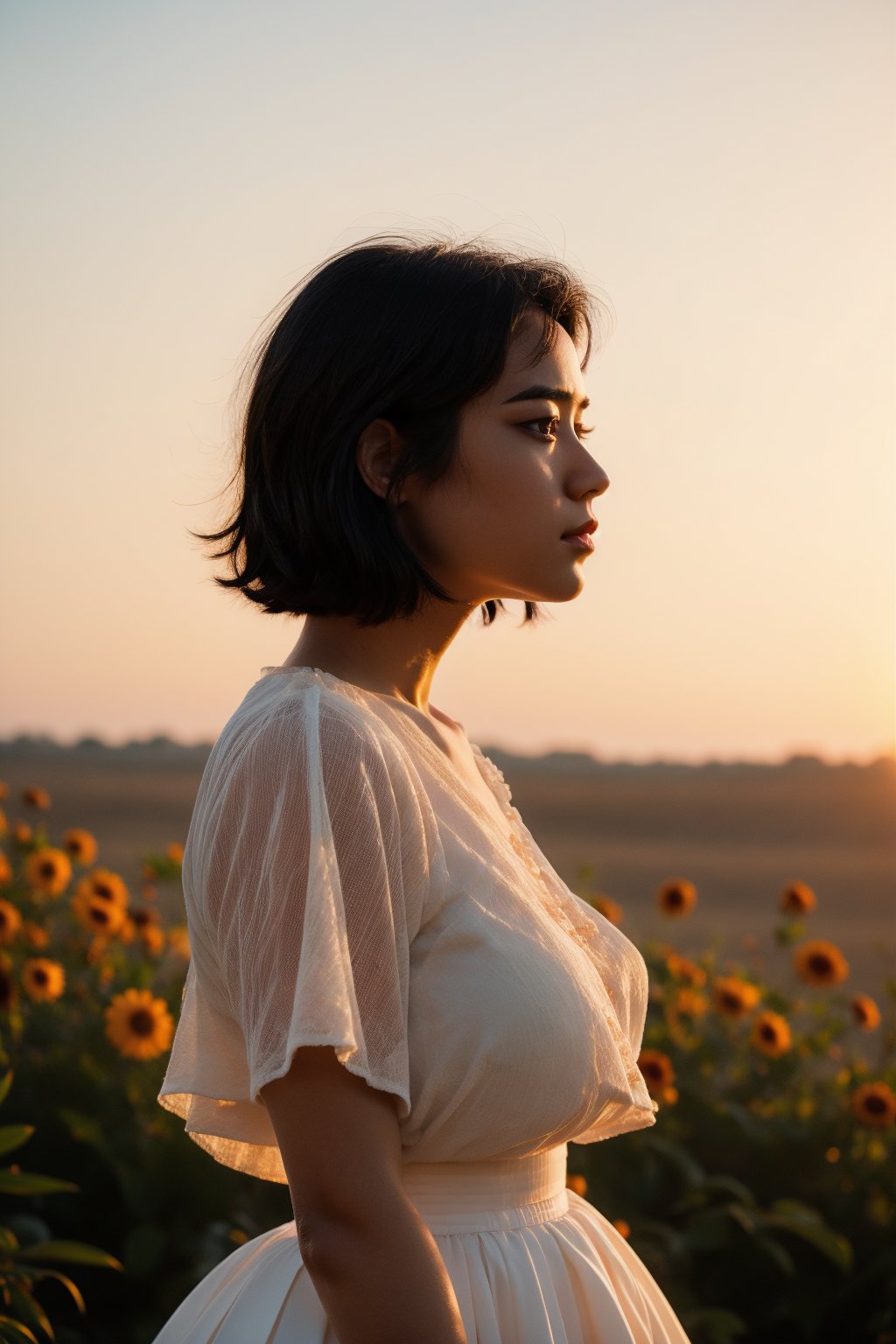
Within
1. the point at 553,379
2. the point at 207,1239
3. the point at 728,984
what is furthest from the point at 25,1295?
the point at 728,984

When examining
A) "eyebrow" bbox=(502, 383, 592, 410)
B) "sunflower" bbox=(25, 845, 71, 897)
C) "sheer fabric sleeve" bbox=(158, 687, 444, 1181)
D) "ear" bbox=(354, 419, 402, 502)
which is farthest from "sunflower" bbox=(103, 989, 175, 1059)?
"eyebrow" bbox=(502, 383, 592, 410)

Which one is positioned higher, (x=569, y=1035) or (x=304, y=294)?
(x=304, y=294)

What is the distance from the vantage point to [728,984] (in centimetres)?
363

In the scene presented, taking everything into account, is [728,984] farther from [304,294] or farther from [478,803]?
[304,294]

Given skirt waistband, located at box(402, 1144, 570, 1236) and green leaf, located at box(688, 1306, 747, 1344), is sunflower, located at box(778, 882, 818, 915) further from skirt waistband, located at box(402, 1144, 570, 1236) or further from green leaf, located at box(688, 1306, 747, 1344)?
skirt waistband, located at box(402, 1144, 570, 1236)

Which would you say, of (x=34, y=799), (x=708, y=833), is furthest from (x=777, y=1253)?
(x=708, y=833)

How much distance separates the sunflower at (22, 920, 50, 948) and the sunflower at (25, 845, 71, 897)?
0.35ft

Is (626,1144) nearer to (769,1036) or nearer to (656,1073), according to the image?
(656,1073)

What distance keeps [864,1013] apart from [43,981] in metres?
2.00

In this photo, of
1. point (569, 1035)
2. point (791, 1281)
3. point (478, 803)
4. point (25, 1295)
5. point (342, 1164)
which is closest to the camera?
point (342, 1164)

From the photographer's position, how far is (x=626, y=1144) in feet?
10.6

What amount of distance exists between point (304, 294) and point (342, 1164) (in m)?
0.98

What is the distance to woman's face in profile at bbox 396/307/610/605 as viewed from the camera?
1564 millimetres

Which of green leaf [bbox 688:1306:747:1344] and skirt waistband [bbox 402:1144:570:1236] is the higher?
skirt waistband [bbox 402:1144:570:1236]
